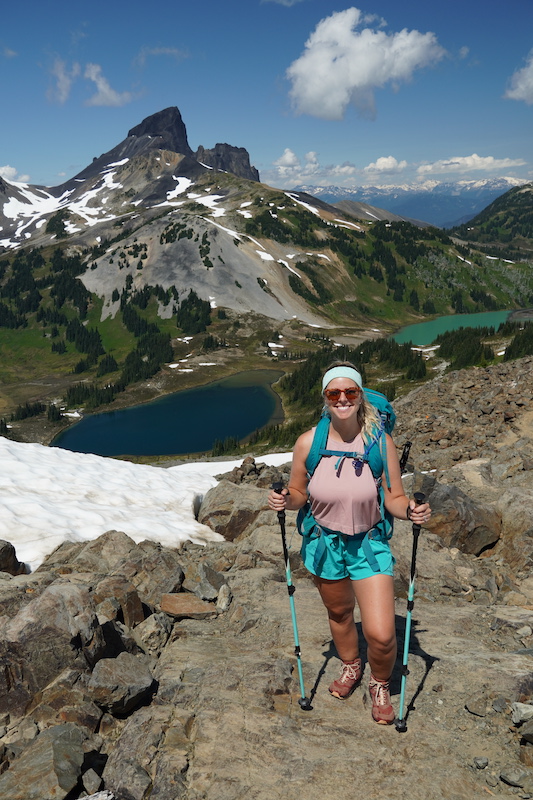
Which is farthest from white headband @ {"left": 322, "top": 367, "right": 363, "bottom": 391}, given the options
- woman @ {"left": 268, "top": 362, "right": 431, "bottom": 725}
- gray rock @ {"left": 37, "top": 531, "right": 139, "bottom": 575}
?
gray rock @ {"left": 37, "top": 531, "right": 139, "bottom": 575}

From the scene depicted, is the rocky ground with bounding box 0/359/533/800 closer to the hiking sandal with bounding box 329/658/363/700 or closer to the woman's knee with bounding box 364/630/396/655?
the hiking sandal with bounding box 329/658/363/700

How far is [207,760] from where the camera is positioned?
5930 millimetres

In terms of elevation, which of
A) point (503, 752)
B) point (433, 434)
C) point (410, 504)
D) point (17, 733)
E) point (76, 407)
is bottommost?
point (76, 407)

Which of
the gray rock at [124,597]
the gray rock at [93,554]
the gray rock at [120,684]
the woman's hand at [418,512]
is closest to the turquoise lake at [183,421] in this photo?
the gray rock at [93,554]

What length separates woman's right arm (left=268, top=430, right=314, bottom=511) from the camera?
6.88 meters

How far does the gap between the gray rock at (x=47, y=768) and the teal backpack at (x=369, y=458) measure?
379cm

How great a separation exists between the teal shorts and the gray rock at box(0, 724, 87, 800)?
3.81 metres

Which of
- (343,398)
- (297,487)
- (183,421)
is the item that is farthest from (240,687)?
(183,421)

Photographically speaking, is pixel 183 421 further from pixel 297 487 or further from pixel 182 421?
pixel 297 487

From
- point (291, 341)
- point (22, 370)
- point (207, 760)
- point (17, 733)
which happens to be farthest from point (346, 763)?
point (22, 370)

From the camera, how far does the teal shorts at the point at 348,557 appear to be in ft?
21.5

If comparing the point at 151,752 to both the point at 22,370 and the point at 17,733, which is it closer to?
the point at 17,733

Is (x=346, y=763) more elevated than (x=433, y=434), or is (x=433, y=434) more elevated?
(x=346, y=763)

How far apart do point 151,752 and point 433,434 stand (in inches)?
1010
